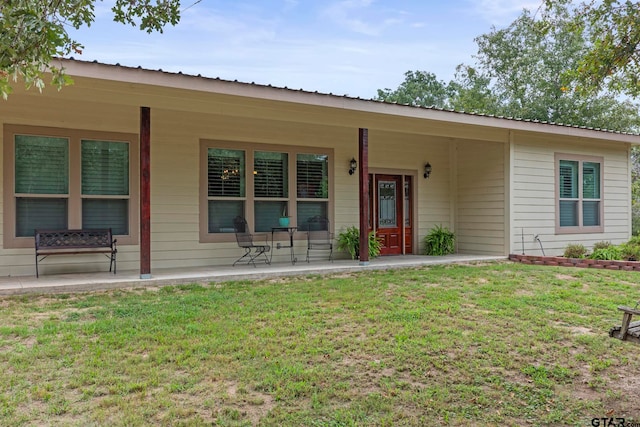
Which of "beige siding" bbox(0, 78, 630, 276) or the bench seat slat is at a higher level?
"beige siding" bbox(0, 78, 630, 276)

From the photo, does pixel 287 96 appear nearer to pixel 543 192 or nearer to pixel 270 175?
pixel 270 175

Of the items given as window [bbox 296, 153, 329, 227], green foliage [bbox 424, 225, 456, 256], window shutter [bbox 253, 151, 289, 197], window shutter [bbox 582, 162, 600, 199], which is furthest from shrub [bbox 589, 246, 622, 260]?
window shutter [bbox 253, 151, 289, 197]

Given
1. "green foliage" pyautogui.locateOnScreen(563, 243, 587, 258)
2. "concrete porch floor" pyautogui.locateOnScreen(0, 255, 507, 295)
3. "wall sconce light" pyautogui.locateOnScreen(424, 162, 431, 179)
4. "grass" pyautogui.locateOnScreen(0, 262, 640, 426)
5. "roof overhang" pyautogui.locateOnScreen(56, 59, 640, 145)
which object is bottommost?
"grass" pyautogui.locateOnScreen(0, 262, 640, 426)

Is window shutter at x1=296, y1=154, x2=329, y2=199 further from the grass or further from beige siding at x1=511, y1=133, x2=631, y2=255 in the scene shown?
beige siding at x1=511, y1=133, x2=631, y2=255

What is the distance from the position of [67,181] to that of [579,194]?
32.1 ft

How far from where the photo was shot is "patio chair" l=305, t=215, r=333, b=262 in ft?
29.4

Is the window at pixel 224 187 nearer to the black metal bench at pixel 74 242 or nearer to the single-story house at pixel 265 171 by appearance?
the single-story house at pixel 265 171

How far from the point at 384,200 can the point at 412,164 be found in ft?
3.26

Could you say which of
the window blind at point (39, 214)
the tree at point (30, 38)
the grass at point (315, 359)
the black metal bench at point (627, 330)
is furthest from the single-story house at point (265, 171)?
the black metal bench at point (627, 330)

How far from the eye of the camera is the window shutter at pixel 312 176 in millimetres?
8945

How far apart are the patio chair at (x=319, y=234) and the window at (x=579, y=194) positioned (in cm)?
485

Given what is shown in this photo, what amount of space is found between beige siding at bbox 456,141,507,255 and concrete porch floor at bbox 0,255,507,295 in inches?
45.5

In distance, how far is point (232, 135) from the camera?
8.22 m

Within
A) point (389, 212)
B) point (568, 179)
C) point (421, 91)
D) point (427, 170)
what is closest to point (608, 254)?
point (568, 179)
